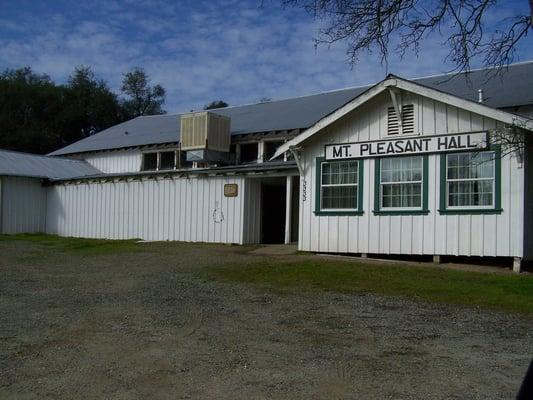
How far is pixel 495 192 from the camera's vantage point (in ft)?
44.0

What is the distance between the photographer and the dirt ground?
5.22 metres

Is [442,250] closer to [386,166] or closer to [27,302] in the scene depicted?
[386,166]

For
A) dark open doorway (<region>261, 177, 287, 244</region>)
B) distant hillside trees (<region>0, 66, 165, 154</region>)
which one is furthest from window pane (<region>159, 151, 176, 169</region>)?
distant hillside trees (<region>0, 66, 165, 154</region>)

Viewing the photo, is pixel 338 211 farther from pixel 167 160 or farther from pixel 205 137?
pixel 167 160

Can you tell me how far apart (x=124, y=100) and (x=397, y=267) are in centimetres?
5118

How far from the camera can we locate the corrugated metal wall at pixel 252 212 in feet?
63.1

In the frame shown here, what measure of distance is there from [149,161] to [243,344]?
2082 cm

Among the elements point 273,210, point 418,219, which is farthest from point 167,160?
point 418,219

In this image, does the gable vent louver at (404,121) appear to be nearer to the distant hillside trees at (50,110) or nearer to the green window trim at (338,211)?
the green window trim at (338,211)

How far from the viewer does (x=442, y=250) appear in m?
14.2

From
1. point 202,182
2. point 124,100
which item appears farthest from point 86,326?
point 124,100

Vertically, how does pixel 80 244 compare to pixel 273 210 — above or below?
below

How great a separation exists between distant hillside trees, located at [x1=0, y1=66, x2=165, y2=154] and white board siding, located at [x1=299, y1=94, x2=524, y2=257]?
4123 cm

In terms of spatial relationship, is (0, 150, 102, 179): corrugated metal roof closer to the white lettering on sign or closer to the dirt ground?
the white lettering on sign
